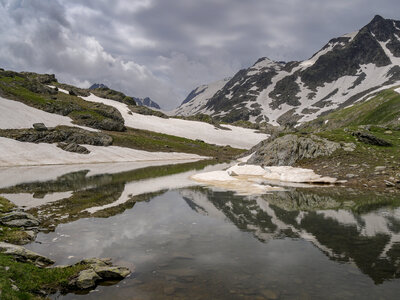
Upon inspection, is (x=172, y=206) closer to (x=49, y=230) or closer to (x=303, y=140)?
(x=49, y=230)

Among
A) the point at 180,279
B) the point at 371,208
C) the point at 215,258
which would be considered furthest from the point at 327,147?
the point at 180,279

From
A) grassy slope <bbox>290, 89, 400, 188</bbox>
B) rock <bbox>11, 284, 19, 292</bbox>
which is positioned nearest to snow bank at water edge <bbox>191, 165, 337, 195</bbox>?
grassy slope <bbox>290, 89, 400, 188</bbox>

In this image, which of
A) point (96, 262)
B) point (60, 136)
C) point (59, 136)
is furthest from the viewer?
point (60, 136)

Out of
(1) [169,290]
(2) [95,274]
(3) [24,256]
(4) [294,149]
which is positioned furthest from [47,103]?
(1) [169,290]

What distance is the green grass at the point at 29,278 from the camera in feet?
38.5

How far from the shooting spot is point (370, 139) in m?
55.0

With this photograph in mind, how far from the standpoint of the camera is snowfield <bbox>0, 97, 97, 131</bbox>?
107 m

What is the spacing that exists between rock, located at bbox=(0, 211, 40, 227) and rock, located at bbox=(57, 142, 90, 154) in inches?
3207

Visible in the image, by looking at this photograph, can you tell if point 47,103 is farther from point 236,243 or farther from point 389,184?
point 389,184

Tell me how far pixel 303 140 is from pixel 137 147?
8553 cm

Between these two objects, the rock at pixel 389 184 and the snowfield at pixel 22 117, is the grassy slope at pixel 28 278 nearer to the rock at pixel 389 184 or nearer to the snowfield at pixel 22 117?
the rock at pixel 389 184

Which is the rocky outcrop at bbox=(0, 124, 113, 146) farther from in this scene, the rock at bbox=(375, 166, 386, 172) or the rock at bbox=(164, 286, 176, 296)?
the rock at bbox=(164, 286, 176, 296)

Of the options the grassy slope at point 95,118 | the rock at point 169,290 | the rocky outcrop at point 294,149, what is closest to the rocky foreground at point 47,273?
the rock at point 169,290

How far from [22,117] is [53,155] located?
34.9 metres
